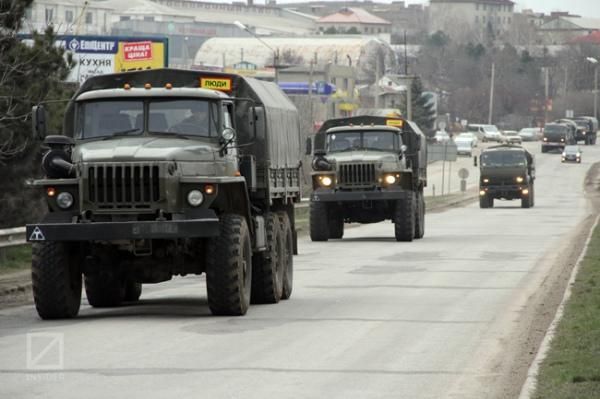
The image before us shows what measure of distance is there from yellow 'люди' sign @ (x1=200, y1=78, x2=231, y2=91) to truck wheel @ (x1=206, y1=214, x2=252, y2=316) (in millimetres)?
2485

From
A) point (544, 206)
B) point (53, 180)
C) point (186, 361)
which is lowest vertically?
point (544, 206)

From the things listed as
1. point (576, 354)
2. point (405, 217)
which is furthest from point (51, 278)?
point (405, 217)

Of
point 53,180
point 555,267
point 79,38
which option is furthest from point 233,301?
point 79,38

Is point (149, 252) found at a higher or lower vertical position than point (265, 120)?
lower

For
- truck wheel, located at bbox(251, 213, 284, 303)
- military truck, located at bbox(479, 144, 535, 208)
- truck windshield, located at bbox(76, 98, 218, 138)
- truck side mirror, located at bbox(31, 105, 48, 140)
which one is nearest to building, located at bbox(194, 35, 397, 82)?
military truck, located at bbox(479, 144, 535, 208)

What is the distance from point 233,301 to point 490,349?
3596 mm

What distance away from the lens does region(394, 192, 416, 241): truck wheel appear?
37.2 m

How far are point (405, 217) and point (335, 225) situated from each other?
2.86m

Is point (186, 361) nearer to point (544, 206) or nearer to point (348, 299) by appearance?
point (348, 299)

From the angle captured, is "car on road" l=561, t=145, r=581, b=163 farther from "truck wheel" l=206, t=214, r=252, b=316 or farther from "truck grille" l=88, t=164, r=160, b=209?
"truck grille" l=88, t=164, r=160, b=209

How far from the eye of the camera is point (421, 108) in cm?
14075

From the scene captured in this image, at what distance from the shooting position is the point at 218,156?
722 inches

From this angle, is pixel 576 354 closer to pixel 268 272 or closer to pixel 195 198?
pixel 195 198

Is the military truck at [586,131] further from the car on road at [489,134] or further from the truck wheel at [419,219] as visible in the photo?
the truck wheel at [419,219]
